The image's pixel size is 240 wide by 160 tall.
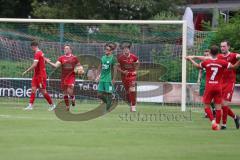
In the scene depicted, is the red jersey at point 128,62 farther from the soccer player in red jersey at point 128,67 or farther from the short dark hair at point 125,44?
the short dark hair at point 125,44

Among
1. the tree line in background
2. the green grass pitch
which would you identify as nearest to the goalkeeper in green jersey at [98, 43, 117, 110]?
the green grass pitch

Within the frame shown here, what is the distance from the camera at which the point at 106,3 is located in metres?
47.0

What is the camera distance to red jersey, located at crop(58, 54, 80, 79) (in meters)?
23.7

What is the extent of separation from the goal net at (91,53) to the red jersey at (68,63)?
3.50 metres

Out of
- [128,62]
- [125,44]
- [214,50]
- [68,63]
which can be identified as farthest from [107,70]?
[214,50]

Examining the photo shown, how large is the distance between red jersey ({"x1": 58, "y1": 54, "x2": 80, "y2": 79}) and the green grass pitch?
2.22m

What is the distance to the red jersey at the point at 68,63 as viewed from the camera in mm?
23719

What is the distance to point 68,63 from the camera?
2400 cm

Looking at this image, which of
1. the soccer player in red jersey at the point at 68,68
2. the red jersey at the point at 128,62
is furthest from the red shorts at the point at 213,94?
the soccer player in red jersey at the point at 68,68

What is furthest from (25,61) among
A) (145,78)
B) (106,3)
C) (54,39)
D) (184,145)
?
(106,3)

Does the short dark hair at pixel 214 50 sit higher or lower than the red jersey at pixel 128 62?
higher

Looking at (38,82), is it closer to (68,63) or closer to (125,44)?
A: (68,63)

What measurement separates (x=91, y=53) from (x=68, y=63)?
424 centimetres

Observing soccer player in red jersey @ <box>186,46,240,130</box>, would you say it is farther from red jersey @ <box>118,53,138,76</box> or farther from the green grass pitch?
red jersey @ <box>118,53,138,76</box>
